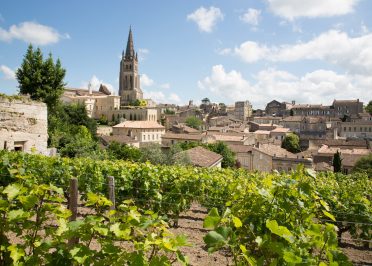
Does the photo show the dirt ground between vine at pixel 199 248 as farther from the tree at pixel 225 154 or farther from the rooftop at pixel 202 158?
the tree at pixel 225 154

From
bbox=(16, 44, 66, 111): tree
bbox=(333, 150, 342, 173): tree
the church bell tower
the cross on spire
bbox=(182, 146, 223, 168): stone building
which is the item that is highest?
the cross on spire

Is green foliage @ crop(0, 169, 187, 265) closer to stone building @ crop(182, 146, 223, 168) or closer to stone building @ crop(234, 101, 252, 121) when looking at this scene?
stone building @ crop(182, 146, 223, 168)

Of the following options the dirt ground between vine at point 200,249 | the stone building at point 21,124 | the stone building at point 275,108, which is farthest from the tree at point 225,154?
the stone building at point 275,108

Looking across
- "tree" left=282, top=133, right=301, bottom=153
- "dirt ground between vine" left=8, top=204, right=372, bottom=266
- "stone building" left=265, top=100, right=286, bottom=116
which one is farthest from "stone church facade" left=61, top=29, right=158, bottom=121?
"dirt ground between vine" left=8, top=204, right=372, bottom=266

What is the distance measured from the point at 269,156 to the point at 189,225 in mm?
32753

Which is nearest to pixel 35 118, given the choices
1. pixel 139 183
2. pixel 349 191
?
pixel 139 183

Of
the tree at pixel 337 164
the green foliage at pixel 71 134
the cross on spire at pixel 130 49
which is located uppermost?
the cross on spire at pixel 130 49

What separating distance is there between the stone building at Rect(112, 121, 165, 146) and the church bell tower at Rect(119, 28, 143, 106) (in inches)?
1901

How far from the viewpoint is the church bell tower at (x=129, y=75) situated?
113562 millimetres

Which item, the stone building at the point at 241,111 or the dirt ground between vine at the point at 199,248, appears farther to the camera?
the stone building at the point at 241,111

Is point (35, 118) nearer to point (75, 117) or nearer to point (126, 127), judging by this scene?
point (75, 117)

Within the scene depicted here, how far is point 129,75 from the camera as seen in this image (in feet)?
376

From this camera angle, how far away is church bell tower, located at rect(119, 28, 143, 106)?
11356 centimetres

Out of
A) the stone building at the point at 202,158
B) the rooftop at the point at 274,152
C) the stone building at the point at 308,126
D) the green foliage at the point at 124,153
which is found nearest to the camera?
the stone building at the point at 202,158
